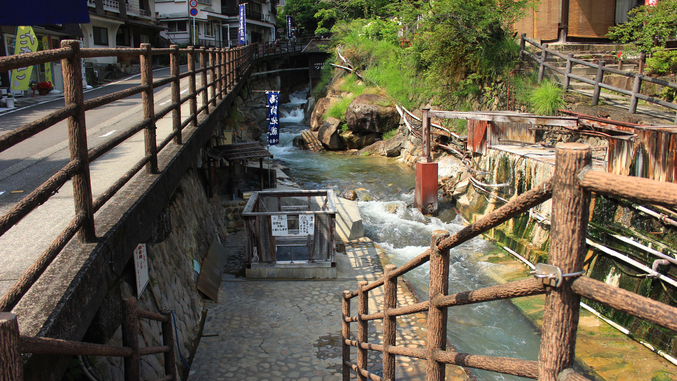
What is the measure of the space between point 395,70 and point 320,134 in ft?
19.6

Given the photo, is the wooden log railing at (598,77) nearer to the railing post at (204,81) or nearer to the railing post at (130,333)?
the railing post at (204,81)

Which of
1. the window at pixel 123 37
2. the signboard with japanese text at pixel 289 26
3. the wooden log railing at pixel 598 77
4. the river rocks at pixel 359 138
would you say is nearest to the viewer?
the wooden log railing at pixel 598 77

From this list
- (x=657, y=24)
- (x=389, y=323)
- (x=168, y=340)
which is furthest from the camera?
(x=657, y=24)

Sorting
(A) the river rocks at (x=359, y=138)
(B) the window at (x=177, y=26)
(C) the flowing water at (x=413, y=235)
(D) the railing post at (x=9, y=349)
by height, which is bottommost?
(C) the flowing water at (x=413, y=235)

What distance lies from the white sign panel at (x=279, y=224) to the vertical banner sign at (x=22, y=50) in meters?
9.49

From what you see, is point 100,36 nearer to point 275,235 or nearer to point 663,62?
point 275,235

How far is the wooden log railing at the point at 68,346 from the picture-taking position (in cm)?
146

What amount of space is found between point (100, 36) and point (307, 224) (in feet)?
96.9

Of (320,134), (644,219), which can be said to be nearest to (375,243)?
(644,219)

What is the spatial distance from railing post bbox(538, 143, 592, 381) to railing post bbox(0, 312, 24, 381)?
1.85 metres

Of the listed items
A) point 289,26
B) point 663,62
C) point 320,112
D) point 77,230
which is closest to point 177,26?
point 289,26

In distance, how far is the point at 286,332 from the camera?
24.7 feet

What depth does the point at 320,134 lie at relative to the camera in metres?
27.7

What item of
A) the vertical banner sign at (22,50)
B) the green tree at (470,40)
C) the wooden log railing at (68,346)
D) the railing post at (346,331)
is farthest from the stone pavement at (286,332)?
the green tree at (470,40)
